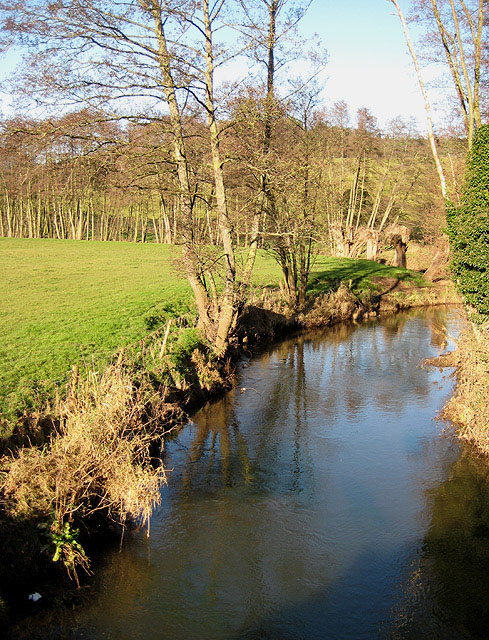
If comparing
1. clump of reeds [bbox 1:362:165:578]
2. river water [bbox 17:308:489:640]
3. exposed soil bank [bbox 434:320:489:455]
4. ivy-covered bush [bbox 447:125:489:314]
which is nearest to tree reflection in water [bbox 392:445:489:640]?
river water [bbox 17:308:489:640]

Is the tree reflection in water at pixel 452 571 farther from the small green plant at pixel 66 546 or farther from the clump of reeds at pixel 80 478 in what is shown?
the small green plant at pixel 66 546

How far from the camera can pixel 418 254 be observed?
42125 millimetres

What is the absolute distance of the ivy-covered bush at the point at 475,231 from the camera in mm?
12648

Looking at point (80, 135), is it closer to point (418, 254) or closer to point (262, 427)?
point (262, 427)

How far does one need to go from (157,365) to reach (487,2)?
13.6m

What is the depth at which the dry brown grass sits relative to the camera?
1115cm

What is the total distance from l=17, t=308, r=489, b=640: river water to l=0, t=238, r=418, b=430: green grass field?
10.9 ft

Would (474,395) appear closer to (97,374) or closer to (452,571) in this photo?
(452,571)

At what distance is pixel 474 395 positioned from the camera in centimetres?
1148

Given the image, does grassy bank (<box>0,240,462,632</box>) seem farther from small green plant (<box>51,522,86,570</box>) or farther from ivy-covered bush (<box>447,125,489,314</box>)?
ivy-covered bush (<box>447,125,489,314</box>)

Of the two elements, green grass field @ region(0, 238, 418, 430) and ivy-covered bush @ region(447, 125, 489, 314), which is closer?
green grass field @ region(0, 238, 418, 430)

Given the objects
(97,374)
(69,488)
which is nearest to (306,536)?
(69,488)

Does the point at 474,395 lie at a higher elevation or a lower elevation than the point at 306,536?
higher

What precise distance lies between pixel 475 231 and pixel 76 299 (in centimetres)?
1369
